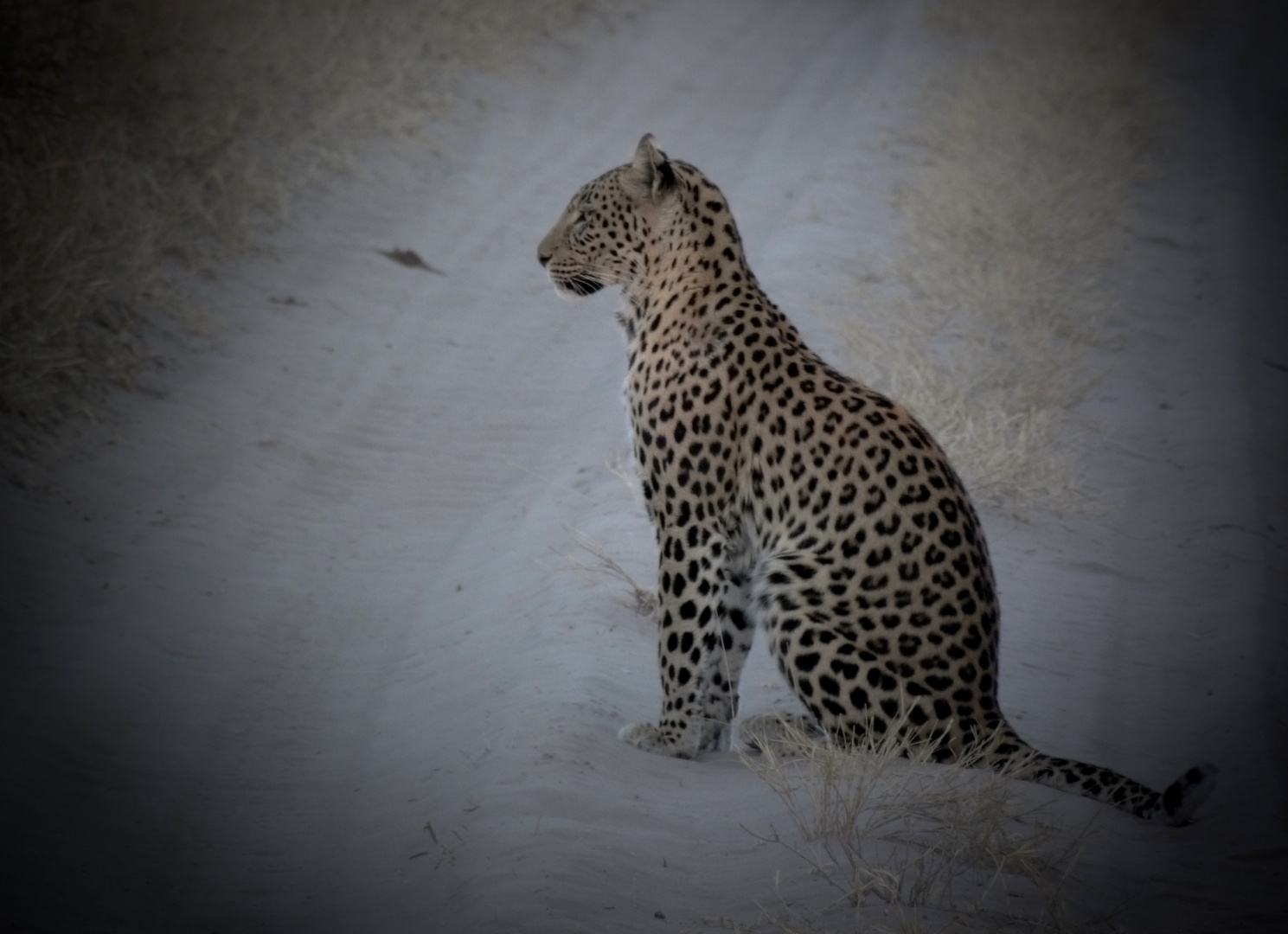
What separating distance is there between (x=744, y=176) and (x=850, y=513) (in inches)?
351

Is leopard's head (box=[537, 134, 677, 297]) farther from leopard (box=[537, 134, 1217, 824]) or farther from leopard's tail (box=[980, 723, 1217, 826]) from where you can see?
leopard's tail (box=[980, 723, 1217, 826])

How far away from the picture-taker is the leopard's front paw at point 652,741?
544cm

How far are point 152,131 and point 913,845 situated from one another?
8.45 m

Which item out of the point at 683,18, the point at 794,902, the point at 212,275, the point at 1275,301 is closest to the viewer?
the point at 794,902

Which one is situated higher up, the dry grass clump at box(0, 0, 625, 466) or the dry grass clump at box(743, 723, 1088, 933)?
the dry grass clump at box(0, 0, 625, 466)

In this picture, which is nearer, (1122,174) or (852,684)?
(852,684)

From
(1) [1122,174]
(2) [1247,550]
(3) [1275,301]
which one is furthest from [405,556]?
(1) [1122,174]

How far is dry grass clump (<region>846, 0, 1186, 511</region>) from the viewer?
28.6 feet

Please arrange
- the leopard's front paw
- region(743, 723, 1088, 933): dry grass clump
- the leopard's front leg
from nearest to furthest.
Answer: region(743, 723, 1088, 933): dry grass clump, the leopard's front leg, the leopard's front paw

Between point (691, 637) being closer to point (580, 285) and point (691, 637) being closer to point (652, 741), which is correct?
point (652, 741)

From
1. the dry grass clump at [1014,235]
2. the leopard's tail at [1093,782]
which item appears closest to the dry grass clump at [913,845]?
the leopard's tail at [1093,782]

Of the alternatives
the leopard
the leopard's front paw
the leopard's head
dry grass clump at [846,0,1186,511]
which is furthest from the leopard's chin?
dry grass clump at [846,0,1186,511]

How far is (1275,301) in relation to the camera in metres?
12.0

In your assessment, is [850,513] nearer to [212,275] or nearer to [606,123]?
[212,275]
